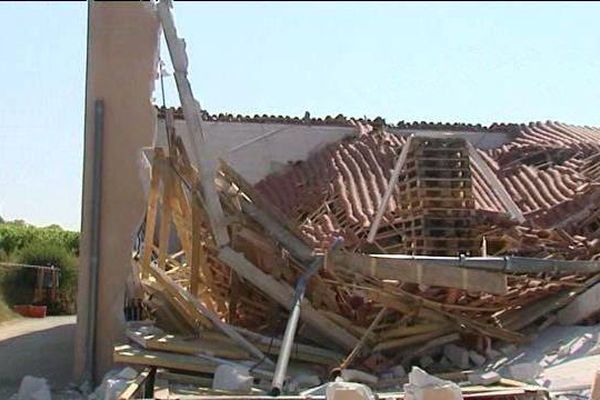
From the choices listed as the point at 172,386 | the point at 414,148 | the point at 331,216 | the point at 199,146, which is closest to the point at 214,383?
the point at 172,386

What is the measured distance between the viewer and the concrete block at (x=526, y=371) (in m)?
7.86

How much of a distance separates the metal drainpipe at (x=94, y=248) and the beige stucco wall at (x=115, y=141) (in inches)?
1.7

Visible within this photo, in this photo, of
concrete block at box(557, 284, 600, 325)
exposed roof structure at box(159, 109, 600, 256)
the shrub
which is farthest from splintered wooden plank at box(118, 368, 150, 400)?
the shrub

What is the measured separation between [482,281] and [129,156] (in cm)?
413

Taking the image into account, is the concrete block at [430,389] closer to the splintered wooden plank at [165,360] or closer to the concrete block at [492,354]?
the splintered wooden plank at [165,360]

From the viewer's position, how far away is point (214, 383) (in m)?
7.70

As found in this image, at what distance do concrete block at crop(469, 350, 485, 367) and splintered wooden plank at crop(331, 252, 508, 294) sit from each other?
866 millimetres

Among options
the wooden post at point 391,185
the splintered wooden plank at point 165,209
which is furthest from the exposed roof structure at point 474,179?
the splintered wooden plank at point 165,209

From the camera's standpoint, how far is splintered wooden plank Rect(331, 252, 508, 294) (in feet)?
28.0

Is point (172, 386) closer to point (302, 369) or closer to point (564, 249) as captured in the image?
point (302, 369)

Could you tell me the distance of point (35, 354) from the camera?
10422 millimetres

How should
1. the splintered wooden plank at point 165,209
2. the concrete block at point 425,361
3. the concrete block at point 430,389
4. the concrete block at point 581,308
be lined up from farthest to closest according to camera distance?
the splintered wooden plank at point 165,209
the concrete block at point 581,308
the concrete block at point 425,361
the concrete block at point 430,389

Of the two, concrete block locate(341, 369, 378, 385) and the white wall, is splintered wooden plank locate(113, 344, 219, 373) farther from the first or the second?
the white wall

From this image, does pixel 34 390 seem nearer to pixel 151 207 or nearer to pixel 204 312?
pixel 204 312
